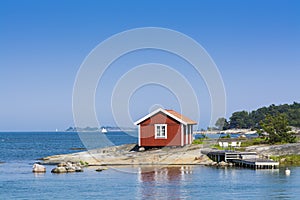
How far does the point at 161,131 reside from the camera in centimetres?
5250

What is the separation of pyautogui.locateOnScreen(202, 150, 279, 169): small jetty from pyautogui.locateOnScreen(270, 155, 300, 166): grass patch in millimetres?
1791

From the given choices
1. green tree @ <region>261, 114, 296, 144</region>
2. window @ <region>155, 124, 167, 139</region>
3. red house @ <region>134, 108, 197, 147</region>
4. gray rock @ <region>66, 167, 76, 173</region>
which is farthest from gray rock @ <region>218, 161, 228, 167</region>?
gray rock @ <region>66, 167, 76, 173</region>

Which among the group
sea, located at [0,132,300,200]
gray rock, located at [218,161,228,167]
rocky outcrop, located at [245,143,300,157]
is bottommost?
sea, located at [0,132,300,200]

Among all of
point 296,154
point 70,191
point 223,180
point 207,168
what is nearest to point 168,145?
point 207,168

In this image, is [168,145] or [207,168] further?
[168,145]

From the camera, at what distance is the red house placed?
172 feet

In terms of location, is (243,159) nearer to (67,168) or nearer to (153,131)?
(153,131)

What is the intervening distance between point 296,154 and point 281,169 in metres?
6.36

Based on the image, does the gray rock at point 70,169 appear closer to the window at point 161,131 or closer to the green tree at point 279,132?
the window at point 161,131

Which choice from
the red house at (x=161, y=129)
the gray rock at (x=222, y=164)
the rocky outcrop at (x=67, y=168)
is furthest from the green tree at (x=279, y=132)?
the rocky outcrop at (x=67, y=168)

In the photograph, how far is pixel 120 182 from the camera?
3706cm

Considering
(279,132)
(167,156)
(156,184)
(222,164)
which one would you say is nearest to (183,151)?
(167,156)

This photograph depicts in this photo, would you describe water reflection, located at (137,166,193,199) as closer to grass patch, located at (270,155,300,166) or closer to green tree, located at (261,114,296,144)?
grass patch, located at (270,155,300,166)

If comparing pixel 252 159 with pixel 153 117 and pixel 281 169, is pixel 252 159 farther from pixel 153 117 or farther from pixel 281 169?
pixel 153 117
